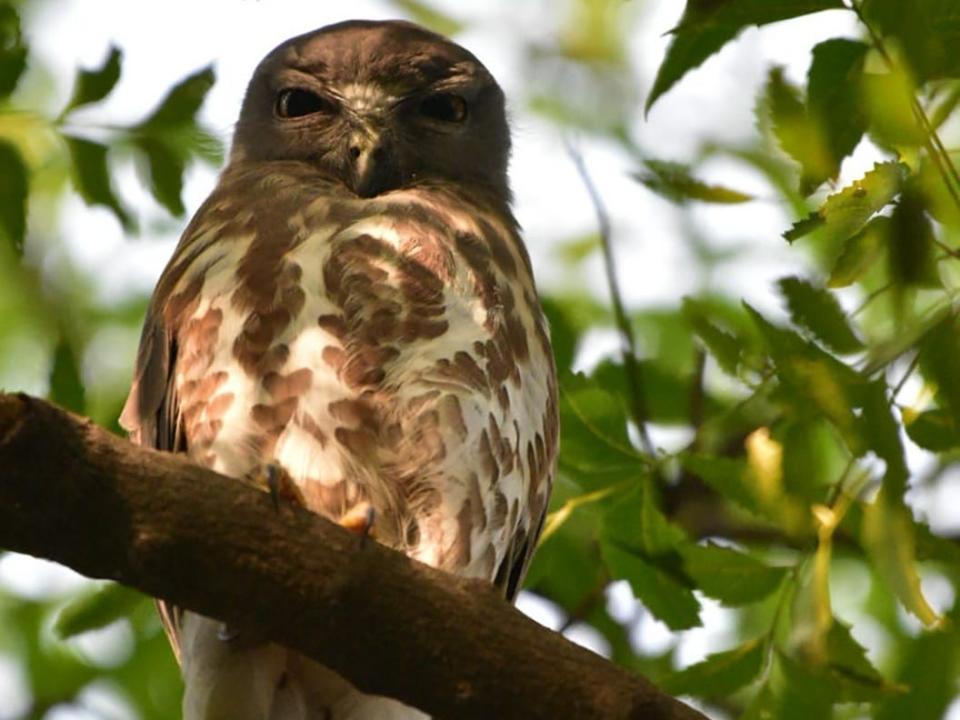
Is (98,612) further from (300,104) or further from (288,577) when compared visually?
(300,104)

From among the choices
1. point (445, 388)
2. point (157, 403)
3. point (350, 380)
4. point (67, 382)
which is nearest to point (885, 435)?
point (445, 388)

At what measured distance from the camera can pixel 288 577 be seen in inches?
98.6

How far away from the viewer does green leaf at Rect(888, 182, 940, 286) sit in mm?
2348

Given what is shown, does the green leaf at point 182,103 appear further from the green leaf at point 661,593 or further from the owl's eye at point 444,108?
the green leaf at point 661,593

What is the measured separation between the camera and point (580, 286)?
6.18 meters

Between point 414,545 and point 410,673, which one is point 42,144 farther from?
point 410,673

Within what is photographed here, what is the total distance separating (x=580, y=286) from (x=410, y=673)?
370 cm

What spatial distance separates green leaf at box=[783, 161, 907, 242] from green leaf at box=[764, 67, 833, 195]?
0.41 ft

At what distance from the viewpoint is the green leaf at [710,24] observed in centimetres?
265

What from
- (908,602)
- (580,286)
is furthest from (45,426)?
(580,286)

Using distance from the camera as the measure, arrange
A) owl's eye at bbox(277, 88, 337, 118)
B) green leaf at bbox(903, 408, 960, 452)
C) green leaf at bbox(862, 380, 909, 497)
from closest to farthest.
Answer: green leaf at bbox(862, 380, 909, 497) → green leaf at bbox(903, 408, 960, 452) → owl's eye at bbox(277, 88, 337, 118)

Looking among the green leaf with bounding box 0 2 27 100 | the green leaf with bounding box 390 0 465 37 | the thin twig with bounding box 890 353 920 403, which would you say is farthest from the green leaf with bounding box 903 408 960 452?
the green leaf with bounding box 390 0 465 37

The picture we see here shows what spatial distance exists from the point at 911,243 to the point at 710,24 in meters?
0.55

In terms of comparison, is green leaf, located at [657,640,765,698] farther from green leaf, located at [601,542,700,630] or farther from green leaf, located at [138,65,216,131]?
green leaf, located at [138,65,216,131]
